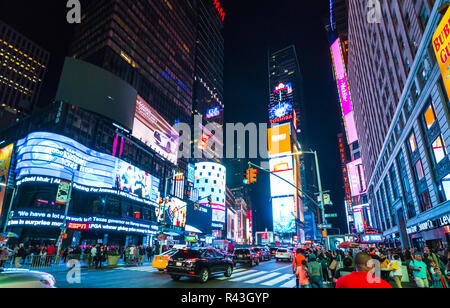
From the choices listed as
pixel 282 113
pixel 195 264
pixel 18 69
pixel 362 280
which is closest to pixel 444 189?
pixel 195 264

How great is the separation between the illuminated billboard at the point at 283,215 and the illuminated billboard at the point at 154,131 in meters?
87.1

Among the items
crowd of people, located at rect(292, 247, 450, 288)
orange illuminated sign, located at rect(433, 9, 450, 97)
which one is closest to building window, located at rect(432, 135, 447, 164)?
crowd of people, located at rect(292, 247, 450, 288)

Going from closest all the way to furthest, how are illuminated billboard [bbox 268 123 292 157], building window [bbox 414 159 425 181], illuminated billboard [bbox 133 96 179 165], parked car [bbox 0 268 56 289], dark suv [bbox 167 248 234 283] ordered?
parked car [bbox 0 268 56 289]
dark suv [bbox 167 248 234 283]
building window [bbox 414 159 425 181]
illuminated billboard [bbox 133 96 179 165]
illuminated billboard [bbox 268 123 292 157]

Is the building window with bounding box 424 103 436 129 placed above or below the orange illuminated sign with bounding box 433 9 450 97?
above

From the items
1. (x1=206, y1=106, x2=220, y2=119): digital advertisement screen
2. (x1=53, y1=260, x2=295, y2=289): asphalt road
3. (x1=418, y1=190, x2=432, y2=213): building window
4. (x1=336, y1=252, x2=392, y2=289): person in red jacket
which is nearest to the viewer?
(x1=336, y1=252, x2=392, y2=289): person in red jacket

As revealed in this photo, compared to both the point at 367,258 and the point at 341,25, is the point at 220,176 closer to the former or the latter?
the point at 341,25

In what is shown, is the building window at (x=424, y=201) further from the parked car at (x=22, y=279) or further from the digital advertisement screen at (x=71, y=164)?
the digital advertisement screen at (x=71, y=164)

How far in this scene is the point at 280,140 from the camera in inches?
6132

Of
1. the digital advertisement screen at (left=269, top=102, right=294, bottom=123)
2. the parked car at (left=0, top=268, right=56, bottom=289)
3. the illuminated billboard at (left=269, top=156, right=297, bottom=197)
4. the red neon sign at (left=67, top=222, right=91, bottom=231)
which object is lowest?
the parked car at (left=0, top=268, right=56, bottom=289)

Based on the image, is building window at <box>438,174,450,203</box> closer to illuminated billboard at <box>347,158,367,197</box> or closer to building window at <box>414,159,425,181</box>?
building window at <box>414,159,425,181</box>

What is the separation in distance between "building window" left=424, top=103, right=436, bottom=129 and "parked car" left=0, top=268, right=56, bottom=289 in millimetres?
28909

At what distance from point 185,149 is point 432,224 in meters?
77.4

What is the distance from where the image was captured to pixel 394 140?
3644 cm

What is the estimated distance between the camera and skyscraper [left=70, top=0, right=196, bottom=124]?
2709 inches
